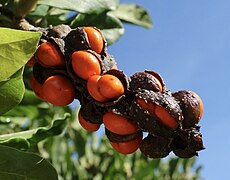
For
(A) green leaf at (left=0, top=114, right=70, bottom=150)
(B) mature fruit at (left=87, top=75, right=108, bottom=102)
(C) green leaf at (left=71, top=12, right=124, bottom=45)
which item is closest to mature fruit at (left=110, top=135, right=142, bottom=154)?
A: (B) mature fruit at (left=87, top=75, right=108, bottom=102)

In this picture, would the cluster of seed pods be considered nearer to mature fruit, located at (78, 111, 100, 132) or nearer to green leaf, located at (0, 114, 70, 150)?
mature fruit, located at (78, 111, 100, 132)

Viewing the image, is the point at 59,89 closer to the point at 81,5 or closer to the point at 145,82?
the point at 145,82

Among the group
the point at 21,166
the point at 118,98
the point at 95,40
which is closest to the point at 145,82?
the point at 118,98

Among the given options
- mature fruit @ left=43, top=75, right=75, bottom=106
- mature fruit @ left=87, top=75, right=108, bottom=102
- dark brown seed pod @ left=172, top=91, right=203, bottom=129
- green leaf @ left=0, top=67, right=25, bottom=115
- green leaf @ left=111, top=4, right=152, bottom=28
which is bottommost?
green leaf @ left=111, top=4, right=152, bottom=28

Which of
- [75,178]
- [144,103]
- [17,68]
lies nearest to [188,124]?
[144,103]

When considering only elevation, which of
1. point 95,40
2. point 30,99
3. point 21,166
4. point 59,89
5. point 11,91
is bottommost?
point 30,99

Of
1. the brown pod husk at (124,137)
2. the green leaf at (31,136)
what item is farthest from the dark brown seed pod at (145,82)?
the green leaf at (31,136)
